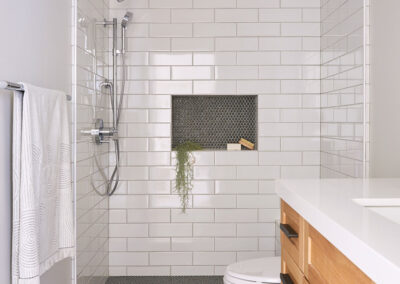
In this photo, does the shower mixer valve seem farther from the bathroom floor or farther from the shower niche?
the bathroom floor

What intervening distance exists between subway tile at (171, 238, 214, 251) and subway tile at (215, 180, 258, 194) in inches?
16.3

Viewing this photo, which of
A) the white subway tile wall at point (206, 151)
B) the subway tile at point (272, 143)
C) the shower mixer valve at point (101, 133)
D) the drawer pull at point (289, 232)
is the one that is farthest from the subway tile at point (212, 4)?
the drawer pull at point (289, 232)

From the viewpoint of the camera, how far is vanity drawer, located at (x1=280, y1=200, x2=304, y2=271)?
5.04ft

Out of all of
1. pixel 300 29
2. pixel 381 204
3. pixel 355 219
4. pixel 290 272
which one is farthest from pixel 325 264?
pixel 300 29

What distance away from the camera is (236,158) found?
3.68 metres

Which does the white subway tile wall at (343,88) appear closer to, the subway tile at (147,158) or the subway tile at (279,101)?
the subway tile at (279,101)

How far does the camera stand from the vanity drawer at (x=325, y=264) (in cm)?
101

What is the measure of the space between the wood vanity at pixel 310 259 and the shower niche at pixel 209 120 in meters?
2.01

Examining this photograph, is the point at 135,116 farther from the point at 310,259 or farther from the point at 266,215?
the point at 310,259

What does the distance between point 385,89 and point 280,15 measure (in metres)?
1.37

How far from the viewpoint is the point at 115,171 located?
3586 mm

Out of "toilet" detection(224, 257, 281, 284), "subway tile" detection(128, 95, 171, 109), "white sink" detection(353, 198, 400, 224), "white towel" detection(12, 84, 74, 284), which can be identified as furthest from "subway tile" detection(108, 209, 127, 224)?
"white sink" detection(353, 198, 400, 224)

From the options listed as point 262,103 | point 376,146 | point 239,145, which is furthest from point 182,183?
point 376,146

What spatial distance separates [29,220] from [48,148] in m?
0.37
